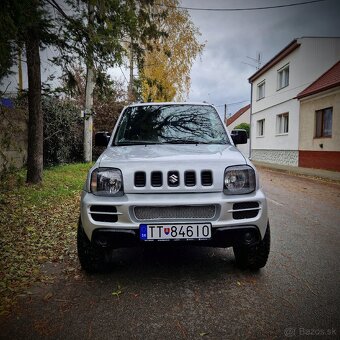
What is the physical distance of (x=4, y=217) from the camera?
17.7 ft

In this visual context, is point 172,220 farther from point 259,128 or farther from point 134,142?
point 259,128

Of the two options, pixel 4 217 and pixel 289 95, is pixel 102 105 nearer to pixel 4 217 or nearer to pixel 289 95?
pixel 289 95

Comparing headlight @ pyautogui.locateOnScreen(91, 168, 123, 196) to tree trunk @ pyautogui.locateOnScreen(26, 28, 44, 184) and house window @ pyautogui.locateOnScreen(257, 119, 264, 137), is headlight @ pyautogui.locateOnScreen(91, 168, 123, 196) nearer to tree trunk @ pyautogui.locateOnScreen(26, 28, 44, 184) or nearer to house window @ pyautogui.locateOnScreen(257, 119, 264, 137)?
tree trunk @ pyautogui.locateOnScreen(26, 28, 44, 184)

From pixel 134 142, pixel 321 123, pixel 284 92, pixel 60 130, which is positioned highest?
pixel 284 92

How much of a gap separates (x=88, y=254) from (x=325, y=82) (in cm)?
1619

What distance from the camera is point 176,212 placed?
294 cm

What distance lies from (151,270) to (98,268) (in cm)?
57

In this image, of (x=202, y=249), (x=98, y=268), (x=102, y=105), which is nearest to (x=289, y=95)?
(x=102, y=105)

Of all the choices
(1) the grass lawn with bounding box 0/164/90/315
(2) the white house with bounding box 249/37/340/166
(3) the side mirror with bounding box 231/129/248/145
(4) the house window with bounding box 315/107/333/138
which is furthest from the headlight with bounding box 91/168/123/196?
(2) the white house with bounding box 249/37/340/166

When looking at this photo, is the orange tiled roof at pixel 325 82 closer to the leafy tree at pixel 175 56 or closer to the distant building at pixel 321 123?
the distant building at pixel 321 123

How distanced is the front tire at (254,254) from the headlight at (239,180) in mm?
540

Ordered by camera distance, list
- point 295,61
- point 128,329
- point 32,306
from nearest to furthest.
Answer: point 128,329 → point 32,306 → point 295,61

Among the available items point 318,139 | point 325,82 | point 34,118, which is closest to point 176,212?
point 34,118

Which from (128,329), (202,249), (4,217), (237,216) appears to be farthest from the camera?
(4,217)
